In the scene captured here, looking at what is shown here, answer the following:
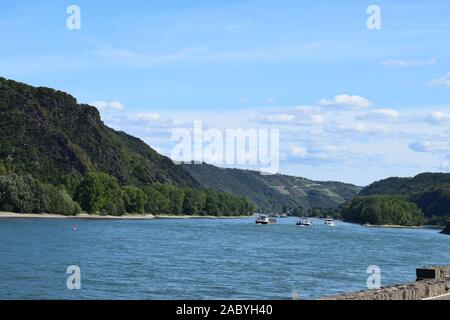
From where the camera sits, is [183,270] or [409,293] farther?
[183,270]

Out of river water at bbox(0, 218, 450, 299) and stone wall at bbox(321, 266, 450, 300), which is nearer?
stone wall at bbox(321, 266, 450, 300)

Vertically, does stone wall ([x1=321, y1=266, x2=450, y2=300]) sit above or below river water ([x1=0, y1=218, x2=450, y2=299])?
above

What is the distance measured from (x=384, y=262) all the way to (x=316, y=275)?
25.0m

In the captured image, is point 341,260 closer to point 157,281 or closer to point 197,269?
point 197,269

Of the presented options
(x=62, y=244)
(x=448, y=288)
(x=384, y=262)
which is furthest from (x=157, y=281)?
(x=62, y=244)

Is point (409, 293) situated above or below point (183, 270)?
above

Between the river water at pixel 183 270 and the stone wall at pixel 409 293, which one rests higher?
the stone wall at pixel 409 293

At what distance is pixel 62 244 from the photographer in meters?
106

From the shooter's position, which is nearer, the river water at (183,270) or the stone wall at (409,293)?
the stone wall at (409,293)
